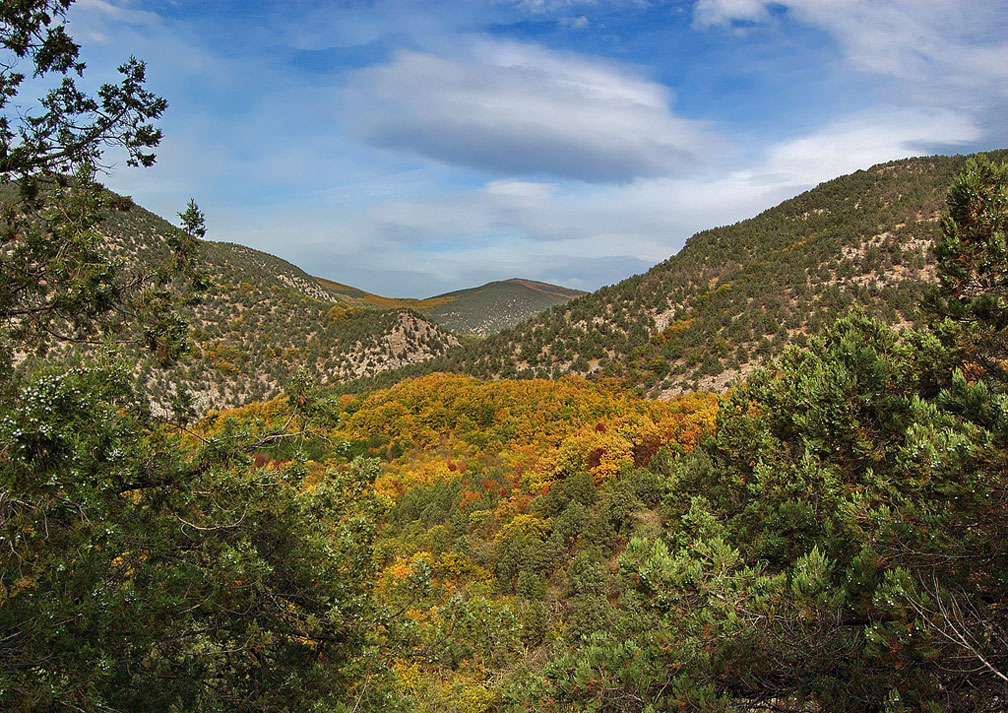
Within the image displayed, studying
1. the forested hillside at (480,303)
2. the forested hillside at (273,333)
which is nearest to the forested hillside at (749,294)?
the forested hillside at (273,333)

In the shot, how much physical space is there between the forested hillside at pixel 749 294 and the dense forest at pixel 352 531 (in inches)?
918

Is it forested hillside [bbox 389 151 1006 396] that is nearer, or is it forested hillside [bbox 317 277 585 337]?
forested hillside [bbox 389 151 1006 396]

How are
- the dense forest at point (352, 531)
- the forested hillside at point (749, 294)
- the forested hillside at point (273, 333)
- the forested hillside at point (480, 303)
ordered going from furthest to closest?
the forested hillside at point (480, 303)
the forested hillside at point (273, 333)
the forested hillside at point (749, 294)
the dense forest at point (352, 531)

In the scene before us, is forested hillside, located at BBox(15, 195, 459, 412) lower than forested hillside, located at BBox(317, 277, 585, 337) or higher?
lower

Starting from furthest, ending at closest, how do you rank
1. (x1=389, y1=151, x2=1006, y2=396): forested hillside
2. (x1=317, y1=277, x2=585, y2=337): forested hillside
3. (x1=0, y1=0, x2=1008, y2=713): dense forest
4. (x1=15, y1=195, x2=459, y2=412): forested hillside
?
(x1=317, y1=277, x2=585, y2=337): forested hillside, (x1=15, y1=195, x2=459, y2=412): forested hillside, (x1=389, y1=151, x2=1006, y2=396): forested hillside, (x1=0, y1=0, x2=1008, y2=713): dense forest

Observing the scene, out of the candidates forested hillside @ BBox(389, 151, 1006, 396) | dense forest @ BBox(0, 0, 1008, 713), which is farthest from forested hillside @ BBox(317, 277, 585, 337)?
dense forest @ BBox(0, 0, 1008, 713)

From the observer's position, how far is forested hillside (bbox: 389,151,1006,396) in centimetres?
3241

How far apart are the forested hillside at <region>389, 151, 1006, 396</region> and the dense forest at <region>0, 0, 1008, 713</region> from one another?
23.3 m

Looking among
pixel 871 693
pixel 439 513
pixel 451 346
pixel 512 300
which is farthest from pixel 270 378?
pixel 512 300

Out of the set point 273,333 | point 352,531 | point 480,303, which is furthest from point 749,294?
point 480,303

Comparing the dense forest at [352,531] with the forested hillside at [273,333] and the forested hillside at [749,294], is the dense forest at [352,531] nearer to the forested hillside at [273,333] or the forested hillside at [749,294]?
the forested hillside at [749,294]

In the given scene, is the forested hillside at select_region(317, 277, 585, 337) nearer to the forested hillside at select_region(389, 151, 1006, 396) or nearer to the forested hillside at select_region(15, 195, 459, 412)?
the forested hillside at select_region(15, 195, 459, 412)

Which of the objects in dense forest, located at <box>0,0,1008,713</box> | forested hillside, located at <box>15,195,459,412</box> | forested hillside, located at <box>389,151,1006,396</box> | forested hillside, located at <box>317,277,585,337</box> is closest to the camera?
dense forest, located at <box>0,0,1008,713</box>

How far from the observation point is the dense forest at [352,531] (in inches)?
158
